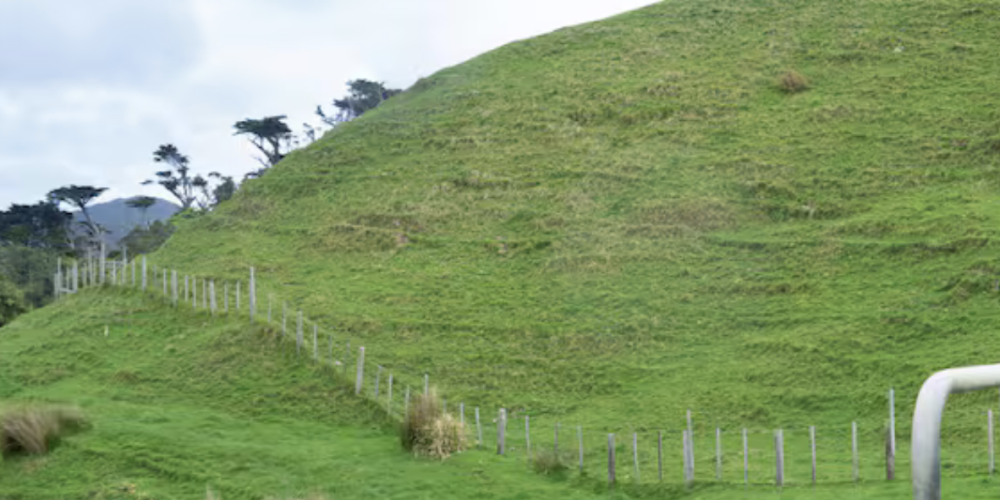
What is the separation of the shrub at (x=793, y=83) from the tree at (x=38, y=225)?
5821 centimetres

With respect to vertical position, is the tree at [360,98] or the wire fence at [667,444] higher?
the tree at [360,98]

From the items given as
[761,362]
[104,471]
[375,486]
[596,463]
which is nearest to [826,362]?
[761,362]

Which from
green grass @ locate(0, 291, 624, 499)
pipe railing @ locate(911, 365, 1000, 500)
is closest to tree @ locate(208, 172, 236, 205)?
green grass @ locate(0, 291, 624, 499)

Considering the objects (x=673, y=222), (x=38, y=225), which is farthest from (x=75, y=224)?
(x=673, y=222)

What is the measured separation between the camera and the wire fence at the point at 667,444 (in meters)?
16.0

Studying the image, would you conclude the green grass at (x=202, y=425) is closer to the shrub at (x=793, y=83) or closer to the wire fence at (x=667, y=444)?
the wire fence at (x=667, y=444)

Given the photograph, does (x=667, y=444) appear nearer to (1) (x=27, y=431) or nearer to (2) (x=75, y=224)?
(1) (x=27, y=431)

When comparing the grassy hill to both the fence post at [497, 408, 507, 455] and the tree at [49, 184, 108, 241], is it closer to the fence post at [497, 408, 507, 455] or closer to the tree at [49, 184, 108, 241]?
the fence post at [497, 408, 507, 455]

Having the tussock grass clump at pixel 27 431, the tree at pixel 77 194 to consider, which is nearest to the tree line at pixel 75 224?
the tree at pixel 77 194

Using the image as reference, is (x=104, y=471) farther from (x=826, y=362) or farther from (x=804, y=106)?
(x=804, y=106)

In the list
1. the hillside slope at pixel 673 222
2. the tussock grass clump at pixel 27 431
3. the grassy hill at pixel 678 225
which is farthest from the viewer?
the hillside slope at pixel 673 222

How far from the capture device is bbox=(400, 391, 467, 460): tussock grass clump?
1925cm

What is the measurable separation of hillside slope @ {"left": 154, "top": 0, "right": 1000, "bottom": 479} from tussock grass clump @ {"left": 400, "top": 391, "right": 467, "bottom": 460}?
15.1ft

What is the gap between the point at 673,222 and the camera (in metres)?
38.2
